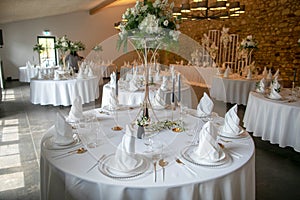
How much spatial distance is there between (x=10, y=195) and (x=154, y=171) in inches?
75.3

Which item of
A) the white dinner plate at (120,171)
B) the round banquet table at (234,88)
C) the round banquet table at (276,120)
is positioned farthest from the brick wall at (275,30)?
the white dinner plate at (120,171)

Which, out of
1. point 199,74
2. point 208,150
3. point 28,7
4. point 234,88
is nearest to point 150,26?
point 208,150

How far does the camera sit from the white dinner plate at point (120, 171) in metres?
1.43

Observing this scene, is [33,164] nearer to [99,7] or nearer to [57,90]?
[57,90]

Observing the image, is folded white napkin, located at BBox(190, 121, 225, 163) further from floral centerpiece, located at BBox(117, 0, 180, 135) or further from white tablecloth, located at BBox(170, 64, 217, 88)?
white tablecloth, located at BBox(170, 64, 217, 88)

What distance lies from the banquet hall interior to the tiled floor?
1 centimetres

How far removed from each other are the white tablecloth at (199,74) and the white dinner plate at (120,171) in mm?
6664

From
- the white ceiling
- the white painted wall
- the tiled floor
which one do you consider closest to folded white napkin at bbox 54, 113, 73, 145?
the tiled floor

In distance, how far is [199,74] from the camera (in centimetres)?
887

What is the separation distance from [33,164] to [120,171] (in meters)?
2.26

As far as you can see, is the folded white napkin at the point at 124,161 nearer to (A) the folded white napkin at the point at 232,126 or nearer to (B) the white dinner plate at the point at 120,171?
(B) the white dinner plate at the point at 120,171

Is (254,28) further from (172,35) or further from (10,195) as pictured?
(10,195)

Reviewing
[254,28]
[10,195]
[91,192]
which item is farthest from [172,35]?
[254,28]

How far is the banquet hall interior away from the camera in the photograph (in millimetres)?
1544
